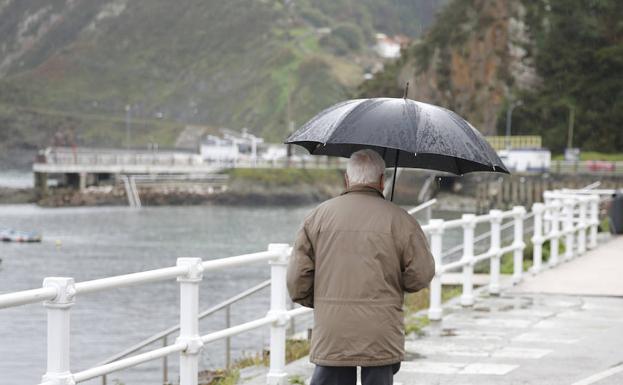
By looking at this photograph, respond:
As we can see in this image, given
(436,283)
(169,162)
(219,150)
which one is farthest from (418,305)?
(219,150)

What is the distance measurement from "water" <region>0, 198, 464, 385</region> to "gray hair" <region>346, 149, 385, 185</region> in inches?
95.3

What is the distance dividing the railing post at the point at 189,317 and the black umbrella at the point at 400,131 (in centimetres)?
143

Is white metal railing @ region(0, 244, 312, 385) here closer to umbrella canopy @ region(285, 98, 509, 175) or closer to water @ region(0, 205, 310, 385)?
water @ region(0, 205, 310, 385)

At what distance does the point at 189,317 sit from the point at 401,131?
232cm

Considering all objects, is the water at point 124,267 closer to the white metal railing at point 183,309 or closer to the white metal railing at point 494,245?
the white metal railing at point 183,309

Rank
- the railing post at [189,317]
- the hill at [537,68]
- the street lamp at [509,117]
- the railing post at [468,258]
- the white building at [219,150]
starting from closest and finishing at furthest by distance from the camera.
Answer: the railing post at [189,317], the railing post at [468,258], the hill at [537,68], the street lamp at [509,117], the white building at [219,150]

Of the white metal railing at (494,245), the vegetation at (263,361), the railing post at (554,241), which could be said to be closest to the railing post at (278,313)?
the vegetation at (263,361)

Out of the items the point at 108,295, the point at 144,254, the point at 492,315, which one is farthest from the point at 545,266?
the point at 144,254

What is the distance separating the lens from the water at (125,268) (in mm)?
10539

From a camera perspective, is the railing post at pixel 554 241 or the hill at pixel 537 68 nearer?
the railing post at pixel 554 241

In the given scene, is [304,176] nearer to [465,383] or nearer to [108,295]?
[108,295]

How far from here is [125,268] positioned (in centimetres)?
5562

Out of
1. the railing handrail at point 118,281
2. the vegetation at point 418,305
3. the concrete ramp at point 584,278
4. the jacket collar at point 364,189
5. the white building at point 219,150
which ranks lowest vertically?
the vegetation at point 418,305

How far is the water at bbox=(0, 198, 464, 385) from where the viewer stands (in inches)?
415
